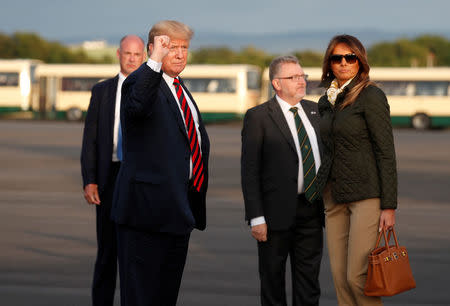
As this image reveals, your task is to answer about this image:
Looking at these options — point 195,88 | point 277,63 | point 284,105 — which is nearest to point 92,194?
point 284,105

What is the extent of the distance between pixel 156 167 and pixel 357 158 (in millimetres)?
1171

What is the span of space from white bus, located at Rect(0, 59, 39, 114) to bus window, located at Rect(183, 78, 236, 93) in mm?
9128

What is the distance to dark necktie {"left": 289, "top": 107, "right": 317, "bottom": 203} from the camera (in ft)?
17.4

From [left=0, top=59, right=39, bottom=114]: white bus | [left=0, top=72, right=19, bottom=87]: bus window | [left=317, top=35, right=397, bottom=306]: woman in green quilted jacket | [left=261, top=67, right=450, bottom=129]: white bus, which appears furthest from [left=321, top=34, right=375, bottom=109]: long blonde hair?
[left=0, top=72, right=19, bottom=87]: bus window

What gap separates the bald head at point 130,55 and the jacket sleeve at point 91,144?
251 mm

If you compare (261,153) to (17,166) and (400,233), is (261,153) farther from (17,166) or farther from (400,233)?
(17,166)

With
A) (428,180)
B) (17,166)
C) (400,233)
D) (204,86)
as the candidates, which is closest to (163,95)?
(400,233)

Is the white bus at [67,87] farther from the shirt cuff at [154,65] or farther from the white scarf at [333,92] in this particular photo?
the shirt cuff at [154,65]

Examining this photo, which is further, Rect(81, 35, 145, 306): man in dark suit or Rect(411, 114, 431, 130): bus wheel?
Rect(411, 114, 431, 130): bus wheel

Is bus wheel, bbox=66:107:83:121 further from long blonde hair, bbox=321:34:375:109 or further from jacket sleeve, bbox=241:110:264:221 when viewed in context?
long blonde hair, bbox=321:34:375:109

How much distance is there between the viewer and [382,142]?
4.62m

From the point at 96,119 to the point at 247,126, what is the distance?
1152 millimetres

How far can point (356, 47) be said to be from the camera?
15.4ft

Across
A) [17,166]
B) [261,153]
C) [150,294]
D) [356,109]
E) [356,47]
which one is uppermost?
[356,47]
